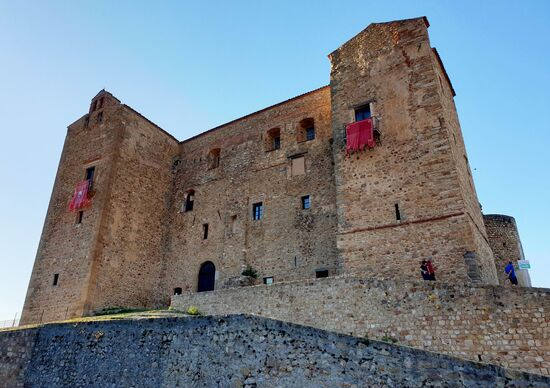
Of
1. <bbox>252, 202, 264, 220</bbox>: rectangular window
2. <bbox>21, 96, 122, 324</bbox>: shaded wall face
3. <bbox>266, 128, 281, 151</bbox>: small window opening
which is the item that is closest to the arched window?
<bbox>266, 128, 281, 151</bbox>: small window opening

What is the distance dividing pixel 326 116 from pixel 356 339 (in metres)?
14.4

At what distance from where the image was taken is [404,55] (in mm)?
16219

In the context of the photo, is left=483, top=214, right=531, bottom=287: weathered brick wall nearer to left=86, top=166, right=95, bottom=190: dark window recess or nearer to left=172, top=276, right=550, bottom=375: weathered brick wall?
left=172, top=276, right=550, bottom=375: weathered brick wall

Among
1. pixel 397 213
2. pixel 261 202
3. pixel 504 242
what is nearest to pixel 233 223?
pixel 261 202

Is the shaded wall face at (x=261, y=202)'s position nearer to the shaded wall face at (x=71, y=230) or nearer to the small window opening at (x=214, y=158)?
the small window opening at (x=214, y=158)

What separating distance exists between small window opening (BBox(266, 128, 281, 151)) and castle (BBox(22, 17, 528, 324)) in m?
0.07

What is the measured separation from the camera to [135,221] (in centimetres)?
2173

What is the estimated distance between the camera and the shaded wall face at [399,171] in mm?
13172

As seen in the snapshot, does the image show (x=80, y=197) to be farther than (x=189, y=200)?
No

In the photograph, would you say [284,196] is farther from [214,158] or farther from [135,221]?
[135,221]

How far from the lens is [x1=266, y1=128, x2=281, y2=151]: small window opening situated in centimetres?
2138

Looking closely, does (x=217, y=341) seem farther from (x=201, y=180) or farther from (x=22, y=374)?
(x=201, y=180)

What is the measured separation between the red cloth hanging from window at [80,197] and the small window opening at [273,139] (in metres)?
10.0

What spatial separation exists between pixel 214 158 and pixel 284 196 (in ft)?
21.0
